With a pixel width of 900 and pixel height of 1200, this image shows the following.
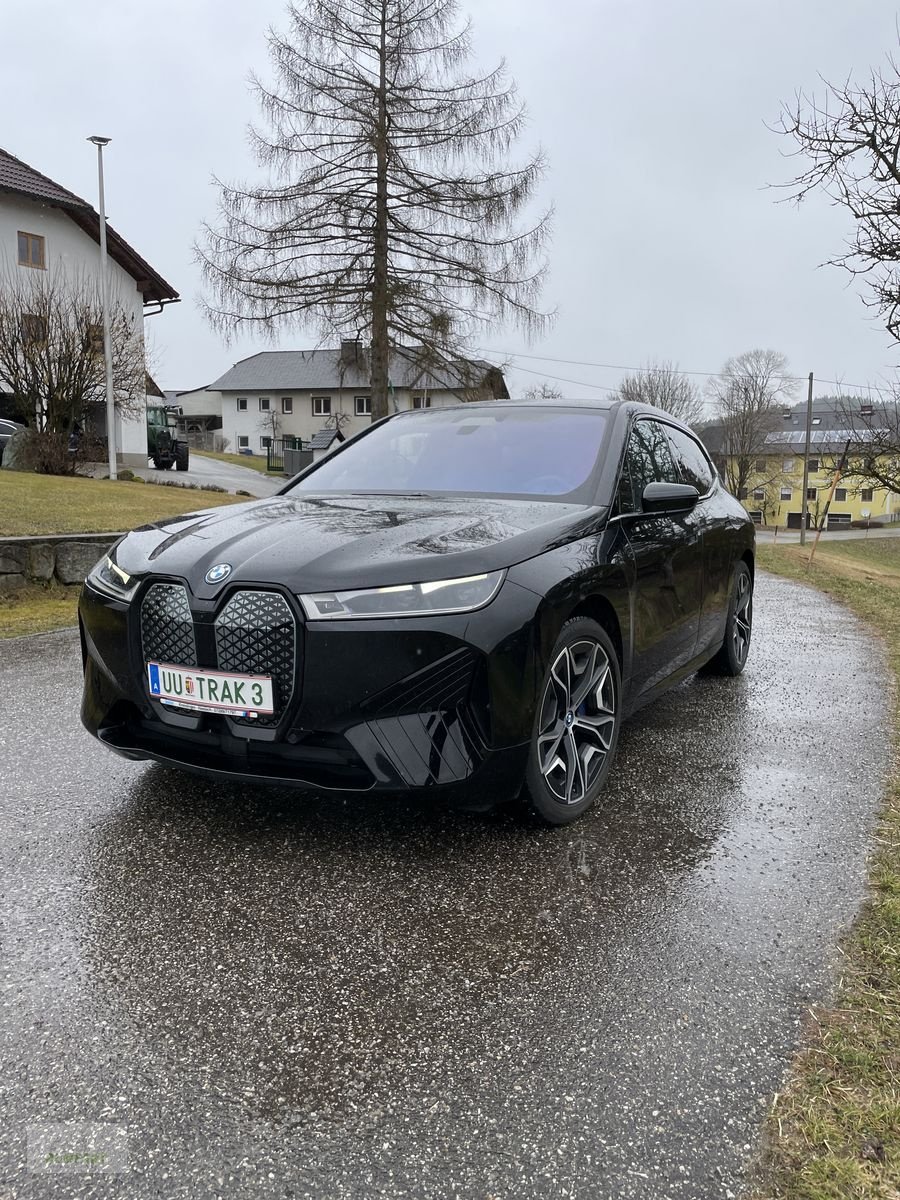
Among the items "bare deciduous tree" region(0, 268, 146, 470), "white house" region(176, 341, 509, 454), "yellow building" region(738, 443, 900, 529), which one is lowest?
"yellow building" region(738, 443, 900, 529)

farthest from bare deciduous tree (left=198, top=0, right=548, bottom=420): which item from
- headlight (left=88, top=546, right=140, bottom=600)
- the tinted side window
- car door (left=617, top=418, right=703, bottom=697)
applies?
headlight (left=88, top=546, right=140, bottom=600)

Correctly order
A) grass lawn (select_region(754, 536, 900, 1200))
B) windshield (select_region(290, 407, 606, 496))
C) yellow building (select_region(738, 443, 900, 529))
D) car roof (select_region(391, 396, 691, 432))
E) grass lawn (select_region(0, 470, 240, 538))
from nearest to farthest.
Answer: grass lawn (select_region(754, 536, 900, 1200)) < windshield (select_region(290, 407, 606, 496)) < car roof (select_region(391, 396, 691, 432)) < grass lawn (select_region(0, 470, 240, 538)) < yellow building (select_region(738, 443, 900, 529))

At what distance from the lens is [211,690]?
2643mm

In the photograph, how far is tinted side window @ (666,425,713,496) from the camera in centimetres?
470

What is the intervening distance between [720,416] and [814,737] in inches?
2539

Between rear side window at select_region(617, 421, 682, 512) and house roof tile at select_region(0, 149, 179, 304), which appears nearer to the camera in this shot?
rear side window at select_region(617, 421, 682, 512)

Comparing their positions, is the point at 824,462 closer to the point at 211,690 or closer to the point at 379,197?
the point at 379,197

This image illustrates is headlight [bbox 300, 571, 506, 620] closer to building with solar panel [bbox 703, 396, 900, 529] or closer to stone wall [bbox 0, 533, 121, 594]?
stone wall [bbox 0, 533, 121, 594]

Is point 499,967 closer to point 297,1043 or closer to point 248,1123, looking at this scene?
point 297,1043

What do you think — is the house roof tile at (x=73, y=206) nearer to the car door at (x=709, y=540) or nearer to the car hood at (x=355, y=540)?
the car door at (x=709, y=540)

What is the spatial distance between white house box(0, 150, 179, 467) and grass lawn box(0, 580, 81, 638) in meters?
22.7

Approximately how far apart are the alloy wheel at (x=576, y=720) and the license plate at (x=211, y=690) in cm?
89

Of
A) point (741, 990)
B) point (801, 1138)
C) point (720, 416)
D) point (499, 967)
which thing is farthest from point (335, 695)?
point (720, 416)

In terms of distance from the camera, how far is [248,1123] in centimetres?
168
